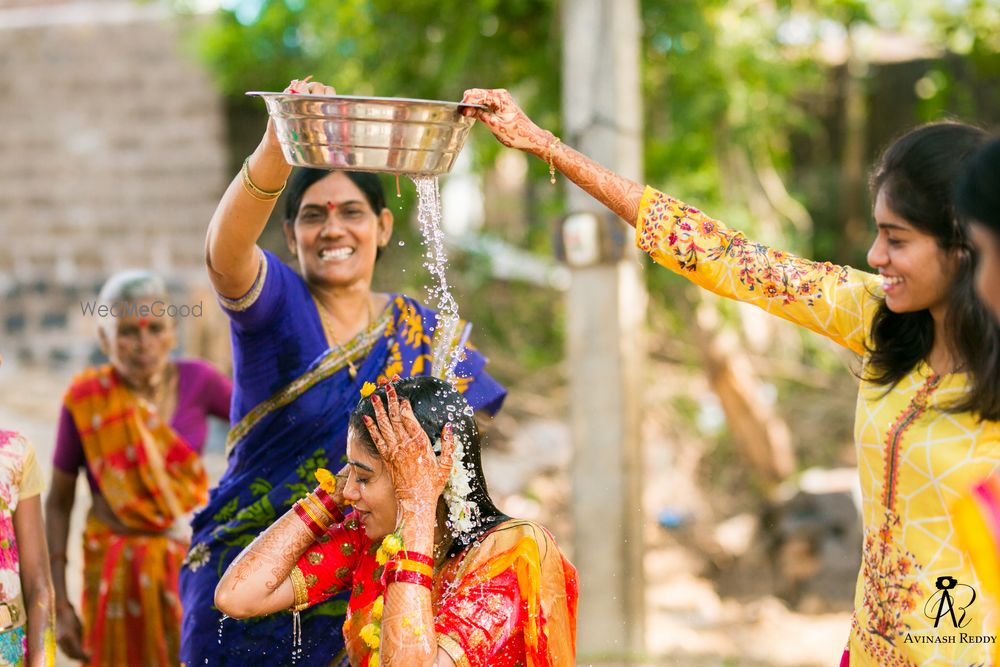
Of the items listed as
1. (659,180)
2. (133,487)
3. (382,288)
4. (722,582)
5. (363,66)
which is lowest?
(722,582)

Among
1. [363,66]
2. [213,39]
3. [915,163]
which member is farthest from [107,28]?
[915,163]

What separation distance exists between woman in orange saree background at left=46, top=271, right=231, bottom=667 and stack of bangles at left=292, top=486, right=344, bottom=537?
182cm

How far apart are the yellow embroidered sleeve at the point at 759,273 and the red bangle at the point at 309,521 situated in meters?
0.98

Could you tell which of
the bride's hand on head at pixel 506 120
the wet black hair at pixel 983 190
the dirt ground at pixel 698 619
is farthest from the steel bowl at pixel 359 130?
the dirt ground at pixel 698 619

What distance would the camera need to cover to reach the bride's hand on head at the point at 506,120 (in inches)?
97.0

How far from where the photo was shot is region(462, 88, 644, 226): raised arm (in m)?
2.51

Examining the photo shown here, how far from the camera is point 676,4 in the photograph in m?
6.96

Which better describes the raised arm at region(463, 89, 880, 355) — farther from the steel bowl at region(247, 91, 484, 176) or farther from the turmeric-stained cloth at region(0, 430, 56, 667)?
the turmeric-stained cloth at region(0, 430, 56, 667)

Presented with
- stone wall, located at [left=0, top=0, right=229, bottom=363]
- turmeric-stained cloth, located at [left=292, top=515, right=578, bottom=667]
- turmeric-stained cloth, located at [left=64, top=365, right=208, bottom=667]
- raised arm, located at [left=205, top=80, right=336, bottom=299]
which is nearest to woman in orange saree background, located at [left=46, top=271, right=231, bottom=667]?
turmeric-stained cloth, located at [left=64, top=365, right=208, bottom=667]

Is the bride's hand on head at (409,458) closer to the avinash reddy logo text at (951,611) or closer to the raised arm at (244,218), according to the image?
the raised arm at (244,218)

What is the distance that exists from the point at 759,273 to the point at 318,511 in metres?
1.13

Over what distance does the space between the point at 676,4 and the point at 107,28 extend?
21.2 feet

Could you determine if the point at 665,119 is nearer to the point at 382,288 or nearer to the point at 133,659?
the point at 382,288

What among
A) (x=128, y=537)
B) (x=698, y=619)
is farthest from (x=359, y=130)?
(x=698, y=619)
